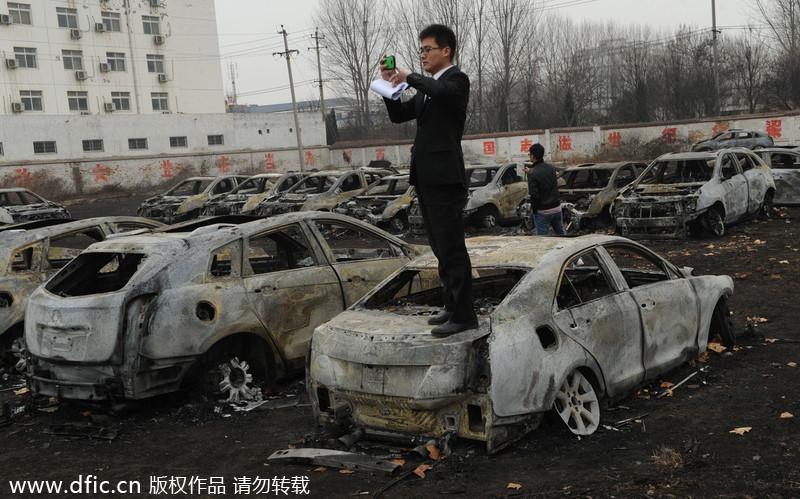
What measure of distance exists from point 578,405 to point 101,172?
141 ft

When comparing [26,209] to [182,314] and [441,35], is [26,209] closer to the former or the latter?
[182,314]

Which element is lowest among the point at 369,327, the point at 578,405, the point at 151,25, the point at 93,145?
the point at 578,405

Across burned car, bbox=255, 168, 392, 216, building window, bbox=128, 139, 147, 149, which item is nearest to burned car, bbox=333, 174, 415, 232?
burned car, bbox=255, 168, 392, 216

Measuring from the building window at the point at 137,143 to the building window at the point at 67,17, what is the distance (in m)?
10.1

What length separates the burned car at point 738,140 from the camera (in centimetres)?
3047

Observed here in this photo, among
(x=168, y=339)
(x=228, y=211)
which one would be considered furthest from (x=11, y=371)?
(x=228, y=211)

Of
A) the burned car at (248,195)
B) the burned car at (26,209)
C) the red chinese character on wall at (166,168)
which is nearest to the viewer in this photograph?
the burned car at (248,195)

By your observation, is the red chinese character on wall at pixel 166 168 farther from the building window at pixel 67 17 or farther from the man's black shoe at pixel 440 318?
the man's black shoe at pixel 440 318

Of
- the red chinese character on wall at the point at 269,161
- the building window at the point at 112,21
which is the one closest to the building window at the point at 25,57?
the building window at the point at 112,21

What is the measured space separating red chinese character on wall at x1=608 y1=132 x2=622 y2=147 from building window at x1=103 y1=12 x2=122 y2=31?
35.1m

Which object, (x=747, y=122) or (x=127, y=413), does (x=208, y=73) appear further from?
(x=127, y=413)

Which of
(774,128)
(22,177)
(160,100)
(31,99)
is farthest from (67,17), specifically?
(774,128)

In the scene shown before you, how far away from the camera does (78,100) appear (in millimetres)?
53000

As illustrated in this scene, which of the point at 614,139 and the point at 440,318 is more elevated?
the point at 614,139
